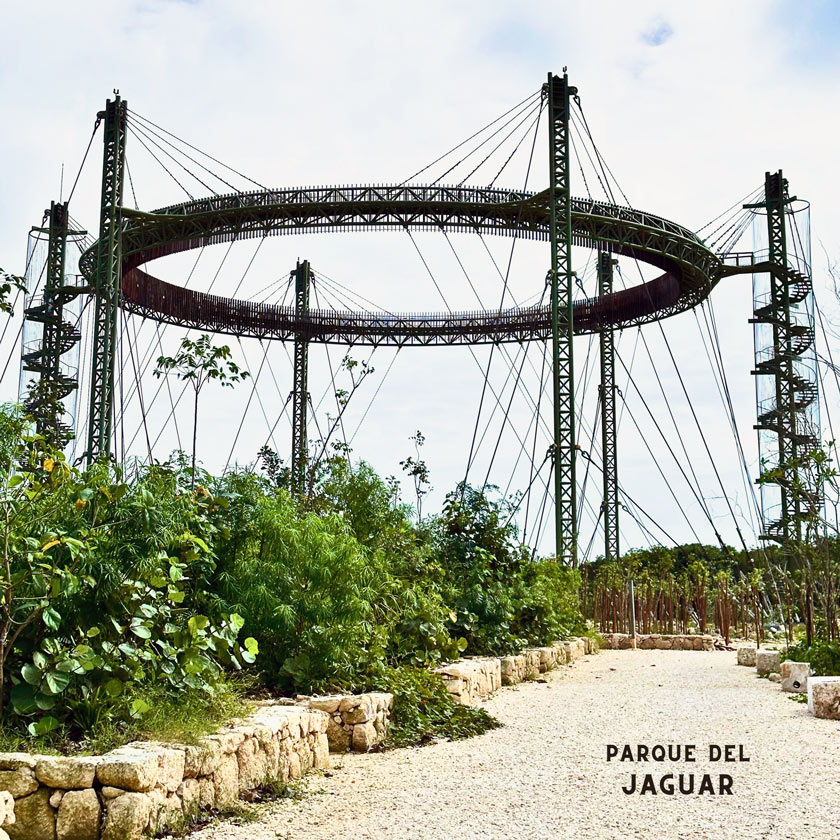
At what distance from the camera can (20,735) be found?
16.8 feet

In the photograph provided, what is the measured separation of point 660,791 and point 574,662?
30.4ft

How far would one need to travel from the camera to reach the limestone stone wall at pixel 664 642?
18.0 m

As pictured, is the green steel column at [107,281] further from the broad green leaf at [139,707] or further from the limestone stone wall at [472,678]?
the broad green leaf at [139,707]

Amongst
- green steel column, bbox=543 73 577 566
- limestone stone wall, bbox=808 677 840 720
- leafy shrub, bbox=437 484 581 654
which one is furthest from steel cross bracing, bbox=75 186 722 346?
limestone stone wall, bbox=808 677 840 720

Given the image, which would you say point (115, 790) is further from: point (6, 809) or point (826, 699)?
point (826, 699)

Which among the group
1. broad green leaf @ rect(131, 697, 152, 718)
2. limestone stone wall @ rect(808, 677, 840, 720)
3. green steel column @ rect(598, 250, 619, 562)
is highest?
green steel column @ rect(598, 250, 619, 562)

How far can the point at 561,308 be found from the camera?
62.3 ft

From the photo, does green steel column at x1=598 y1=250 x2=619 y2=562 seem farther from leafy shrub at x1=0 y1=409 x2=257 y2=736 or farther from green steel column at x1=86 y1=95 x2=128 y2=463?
leafy shrub at x1=0 y1=409 x2=257 y2=736

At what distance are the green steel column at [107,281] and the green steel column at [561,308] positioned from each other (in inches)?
315

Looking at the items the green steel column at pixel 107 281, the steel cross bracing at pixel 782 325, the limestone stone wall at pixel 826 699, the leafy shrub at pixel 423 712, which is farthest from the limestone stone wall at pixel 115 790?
the steel cross bracing at pixel 782 325

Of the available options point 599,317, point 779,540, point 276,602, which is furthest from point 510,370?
point 276,602

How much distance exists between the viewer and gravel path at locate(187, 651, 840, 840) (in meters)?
5.04

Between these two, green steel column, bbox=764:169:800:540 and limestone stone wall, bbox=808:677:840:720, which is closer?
limestone stone wall, bbox=808:677:840:720

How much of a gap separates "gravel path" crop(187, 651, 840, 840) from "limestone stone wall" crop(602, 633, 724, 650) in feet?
27.9
